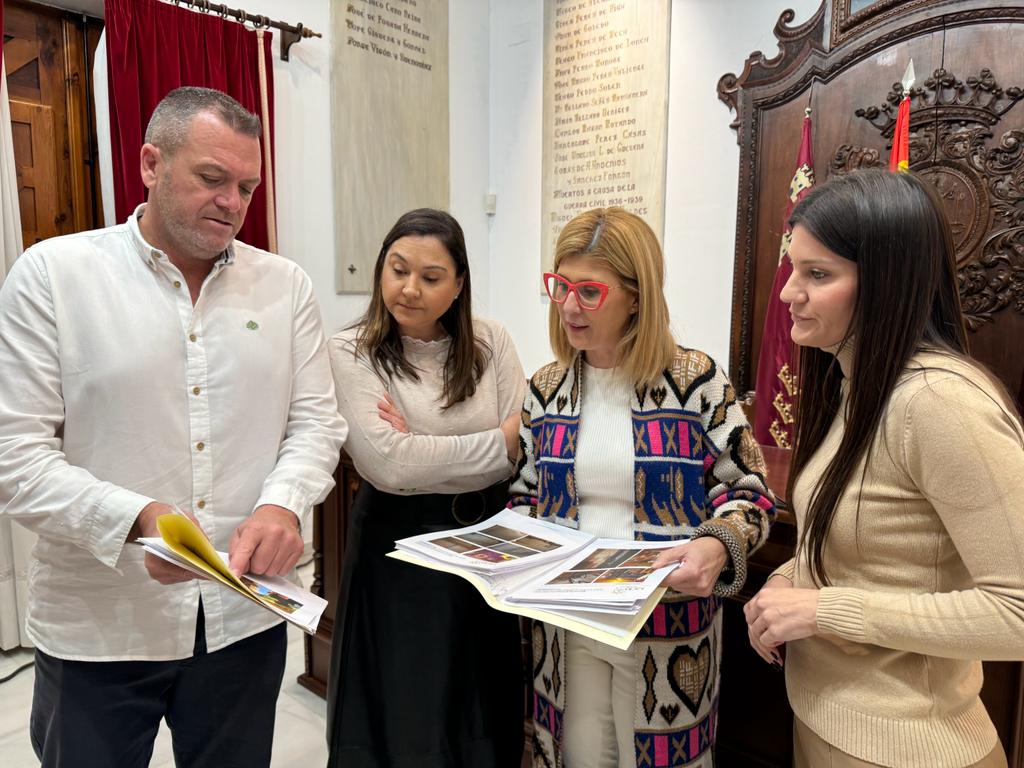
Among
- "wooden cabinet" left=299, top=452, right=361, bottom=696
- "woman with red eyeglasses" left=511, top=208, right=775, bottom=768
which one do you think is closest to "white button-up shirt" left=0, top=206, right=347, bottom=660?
"woman with red eyeglasses" left=511, top=208, right=775, bottom=768

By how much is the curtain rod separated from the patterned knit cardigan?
290 centimetres

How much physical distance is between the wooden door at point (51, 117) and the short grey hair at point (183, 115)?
2.30 m

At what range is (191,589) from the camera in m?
1.31

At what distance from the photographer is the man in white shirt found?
117cm

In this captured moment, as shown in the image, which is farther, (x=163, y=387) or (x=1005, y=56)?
(x=1005, y=56)

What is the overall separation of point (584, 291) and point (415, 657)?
89cm

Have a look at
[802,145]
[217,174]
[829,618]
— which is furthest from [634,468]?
[802,145]

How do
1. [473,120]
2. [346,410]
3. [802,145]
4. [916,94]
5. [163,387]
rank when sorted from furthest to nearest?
[473,120] → [802,145] → [916,94] → [346,410] → [163,387]

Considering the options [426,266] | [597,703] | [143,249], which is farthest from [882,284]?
[143,249]

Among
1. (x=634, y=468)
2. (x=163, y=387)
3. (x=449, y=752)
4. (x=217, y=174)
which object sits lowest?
(x=449, y=752)

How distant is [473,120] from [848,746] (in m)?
4.33

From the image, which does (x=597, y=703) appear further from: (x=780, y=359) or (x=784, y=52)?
(x=784, y=52)

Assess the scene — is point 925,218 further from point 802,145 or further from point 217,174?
point 802,145

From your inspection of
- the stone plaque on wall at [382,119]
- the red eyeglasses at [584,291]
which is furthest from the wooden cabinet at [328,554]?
the stone plaque on wall at [382,119]
